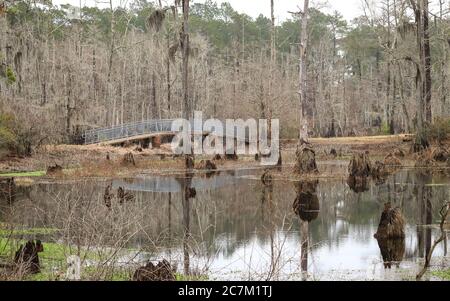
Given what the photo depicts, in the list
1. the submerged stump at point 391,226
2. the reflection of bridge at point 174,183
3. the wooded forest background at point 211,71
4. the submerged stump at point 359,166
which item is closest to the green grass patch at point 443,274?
the submerged stump at point 391,226

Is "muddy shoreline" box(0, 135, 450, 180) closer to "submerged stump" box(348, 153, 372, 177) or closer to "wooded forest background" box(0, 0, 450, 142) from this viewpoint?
"submerged stump" box(348, 153, 372, 177)

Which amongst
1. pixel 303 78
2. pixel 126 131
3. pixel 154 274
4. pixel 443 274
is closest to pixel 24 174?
pixel 303 78

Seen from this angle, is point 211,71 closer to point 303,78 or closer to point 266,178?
point 303,78

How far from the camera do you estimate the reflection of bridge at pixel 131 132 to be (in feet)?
132

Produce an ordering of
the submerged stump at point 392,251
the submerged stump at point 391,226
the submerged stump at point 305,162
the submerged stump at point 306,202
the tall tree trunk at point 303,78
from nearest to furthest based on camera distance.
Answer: the submerged stump at point 392,251
the submerged stump at point 391,226
the submerged stump at point 306,202
the submerged stump at point 305,162
the tall tree trunk at point 303,78

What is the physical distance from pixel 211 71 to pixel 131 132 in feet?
90.4

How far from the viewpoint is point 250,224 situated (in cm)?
1379

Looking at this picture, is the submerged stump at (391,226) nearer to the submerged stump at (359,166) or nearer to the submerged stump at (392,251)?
the submerged stump at (392,251)

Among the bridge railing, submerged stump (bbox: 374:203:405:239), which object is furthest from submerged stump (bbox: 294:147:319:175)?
Answer: the bridge railing

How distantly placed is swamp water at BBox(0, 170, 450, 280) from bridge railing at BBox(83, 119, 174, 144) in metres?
16.7

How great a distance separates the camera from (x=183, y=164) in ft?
99.9

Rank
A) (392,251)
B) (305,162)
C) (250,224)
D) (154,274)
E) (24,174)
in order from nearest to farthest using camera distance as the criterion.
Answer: (154,274)
(392,251)
(250,224)
(305,162)
(24,174)

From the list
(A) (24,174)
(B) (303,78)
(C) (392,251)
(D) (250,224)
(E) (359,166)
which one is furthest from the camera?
(B) (303,78)
